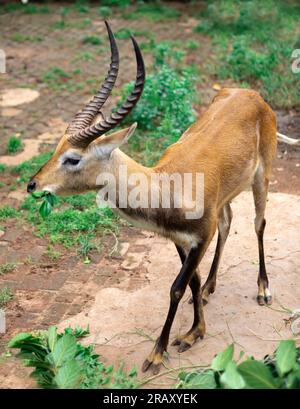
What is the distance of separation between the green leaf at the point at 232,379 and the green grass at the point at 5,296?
2.55 meters

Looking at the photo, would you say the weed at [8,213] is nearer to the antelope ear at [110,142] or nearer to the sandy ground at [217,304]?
the sandy ground at [217,304]

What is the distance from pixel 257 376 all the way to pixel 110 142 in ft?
6.10

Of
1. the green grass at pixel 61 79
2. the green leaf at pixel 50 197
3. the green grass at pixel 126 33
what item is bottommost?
the green grass at pixel 61 79

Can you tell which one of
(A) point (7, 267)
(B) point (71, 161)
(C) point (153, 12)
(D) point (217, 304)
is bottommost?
(A) point (7, 267)

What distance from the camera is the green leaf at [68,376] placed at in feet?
15.6

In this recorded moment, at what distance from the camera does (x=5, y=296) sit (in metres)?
6.18

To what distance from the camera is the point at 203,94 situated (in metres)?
10.1

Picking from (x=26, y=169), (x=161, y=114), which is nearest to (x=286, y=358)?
(x=26, y=169)

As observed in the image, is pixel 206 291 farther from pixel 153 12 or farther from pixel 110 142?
pixel 153 12

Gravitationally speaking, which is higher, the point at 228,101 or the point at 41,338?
the point at 228,101

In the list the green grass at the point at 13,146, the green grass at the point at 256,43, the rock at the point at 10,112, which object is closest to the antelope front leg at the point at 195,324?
the green grass at the point at 13,146

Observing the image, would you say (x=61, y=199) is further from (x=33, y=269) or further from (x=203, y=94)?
(x=203, y=94)
